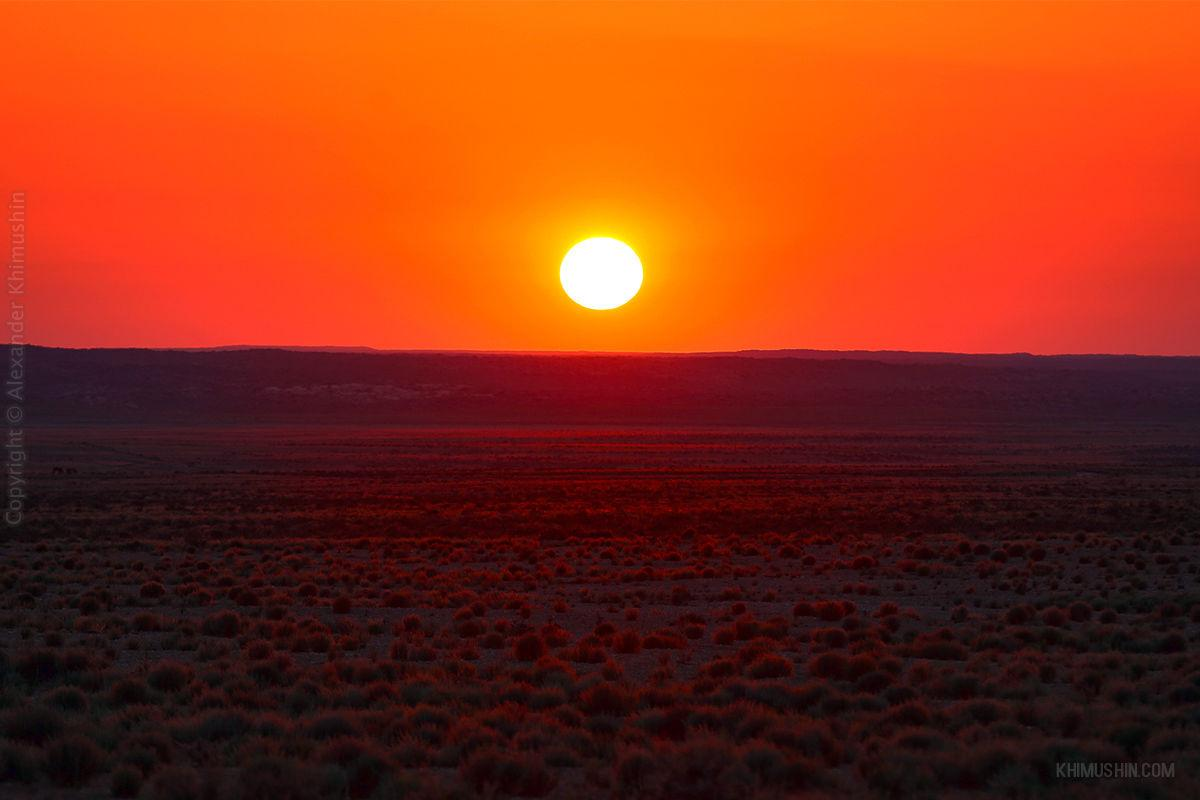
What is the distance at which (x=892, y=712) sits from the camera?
12805 mm

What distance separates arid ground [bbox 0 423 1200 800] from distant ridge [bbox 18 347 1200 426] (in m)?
91.9

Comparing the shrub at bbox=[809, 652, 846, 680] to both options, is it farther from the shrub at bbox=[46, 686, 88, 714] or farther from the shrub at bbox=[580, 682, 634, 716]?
the shrub at bbox=[46, 686, 88, 714]

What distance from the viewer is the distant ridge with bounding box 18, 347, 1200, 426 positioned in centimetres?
14262

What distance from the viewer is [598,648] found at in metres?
17.5

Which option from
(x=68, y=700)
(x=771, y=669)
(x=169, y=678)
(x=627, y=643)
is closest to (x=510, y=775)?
(x=771, y=669)

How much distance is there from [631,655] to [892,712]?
5691 mm

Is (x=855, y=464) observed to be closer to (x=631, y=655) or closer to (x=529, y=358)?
(x=631, y=655)

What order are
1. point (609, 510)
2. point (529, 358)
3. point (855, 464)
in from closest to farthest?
point (609, 510)
point (855, 464)
point (529, 358)

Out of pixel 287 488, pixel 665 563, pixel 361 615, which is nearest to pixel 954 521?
pixel 665 563

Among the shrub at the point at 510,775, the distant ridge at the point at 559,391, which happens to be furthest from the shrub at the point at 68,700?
the distant ridge at the point at 559,391

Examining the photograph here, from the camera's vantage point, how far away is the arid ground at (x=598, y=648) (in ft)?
35.3

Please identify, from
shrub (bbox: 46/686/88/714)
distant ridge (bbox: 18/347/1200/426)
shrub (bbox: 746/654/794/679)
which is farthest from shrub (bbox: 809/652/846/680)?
distant ridge (bbox: 18/347/1200/426)

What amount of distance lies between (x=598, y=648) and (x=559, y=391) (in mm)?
143878

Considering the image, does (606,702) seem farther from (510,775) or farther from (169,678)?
(169,678)
